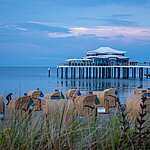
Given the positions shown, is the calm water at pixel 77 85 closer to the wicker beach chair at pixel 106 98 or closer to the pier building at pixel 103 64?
the pier building at pixel 103 64

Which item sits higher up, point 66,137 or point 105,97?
point 66,137

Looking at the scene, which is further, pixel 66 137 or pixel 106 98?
pixel 106 98

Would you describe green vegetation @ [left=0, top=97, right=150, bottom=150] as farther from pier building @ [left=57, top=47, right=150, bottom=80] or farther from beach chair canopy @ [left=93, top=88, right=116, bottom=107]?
pier building @ [left=57, top=47, right=150, bottom=80]

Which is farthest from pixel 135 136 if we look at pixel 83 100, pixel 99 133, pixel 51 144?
pixel 83 100

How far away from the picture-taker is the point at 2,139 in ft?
12.1

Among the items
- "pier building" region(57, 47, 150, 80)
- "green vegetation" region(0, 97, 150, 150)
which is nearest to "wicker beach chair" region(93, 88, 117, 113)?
"green vegetation" region(0, 97, 150, 150)

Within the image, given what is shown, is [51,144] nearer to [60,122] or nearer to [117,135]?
[60,122]

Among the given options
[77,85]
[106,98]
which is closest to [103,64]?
[77,85]

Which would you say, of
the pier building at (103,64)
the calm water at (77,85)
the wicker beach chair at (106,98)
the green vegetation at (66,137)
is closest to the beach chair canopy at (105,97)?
the wicker beach chair at (106,98)

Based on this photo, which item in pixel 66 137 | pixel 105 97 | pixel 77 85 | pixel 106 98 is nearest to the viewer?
pixel 66 137

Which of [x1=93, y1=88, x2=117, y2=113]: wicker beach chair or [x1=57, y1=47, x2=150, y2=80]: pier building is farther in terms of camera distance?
[x1=57, y1=47, x2=150, y2=80]: pier building

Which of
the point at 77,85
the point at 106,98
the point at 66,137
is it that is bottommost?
the point at 77,85

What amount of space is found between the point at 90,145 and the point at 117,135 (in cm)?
38

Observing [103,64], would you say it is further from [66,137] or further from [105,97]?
[66,137]
